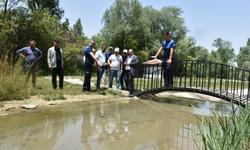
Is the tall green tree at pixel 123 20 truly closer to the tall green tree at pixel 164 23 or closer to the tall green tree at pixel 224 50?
the tall green tree at pixel 164 23

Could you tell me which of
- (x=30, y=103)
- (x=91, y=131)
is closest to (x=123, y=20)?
(x=30, y=103)

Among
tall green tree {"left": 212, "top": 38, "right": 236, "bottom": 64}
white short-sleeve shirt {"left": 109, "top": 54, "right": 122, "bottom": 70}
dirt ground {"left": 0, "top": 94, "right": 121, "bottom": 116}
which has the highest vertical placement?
tall green tree {"left": 212, "top": 38, "right": 236, "bottom": 64}

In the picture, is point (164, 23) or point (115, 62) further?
point (164, 23)

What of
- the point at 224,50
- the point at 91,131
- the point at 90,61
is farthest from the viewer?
the point at 224,50

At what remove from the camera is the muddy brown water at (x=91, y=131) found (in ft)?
7.89

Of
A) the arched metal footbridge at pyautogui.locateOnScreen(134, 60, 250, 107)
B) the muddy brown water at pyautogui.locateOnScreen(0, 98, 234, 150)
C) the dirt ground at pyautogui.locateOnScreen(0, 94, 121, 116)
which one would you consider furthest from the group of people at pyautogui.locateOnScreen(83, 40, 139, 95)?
the muddy brown water at pyautogui.locateOnScreen(0, 98, 234, 150)

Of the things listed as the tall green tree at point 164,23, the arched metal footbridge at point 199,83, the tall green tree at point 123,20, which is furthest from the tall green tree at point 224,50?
the arched metal footbridge at point 199,83

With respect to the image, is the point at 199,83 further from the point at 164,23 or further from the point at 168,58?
the point at 164,23

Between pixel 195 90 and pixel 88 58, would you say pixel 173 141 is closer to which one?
pixel 195 90

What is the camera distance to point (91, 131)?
9.70 feet

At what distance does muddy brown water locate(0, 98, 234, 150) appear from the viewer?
2.41 metres

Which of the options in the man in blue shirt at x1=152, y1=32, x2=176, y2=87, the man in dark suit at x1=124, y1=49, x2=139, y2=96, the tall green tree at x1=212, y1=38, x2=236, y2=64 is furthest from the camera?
the tall green tree at x1=212, y1=38, x2=236, y2=64

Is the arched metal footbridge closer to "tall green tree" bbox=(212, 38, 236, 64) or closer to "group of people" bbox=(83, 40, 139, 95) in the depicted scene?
"group of people" bbox=(83, 40, 139, 95)

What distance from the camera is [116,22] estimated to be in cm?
2708
